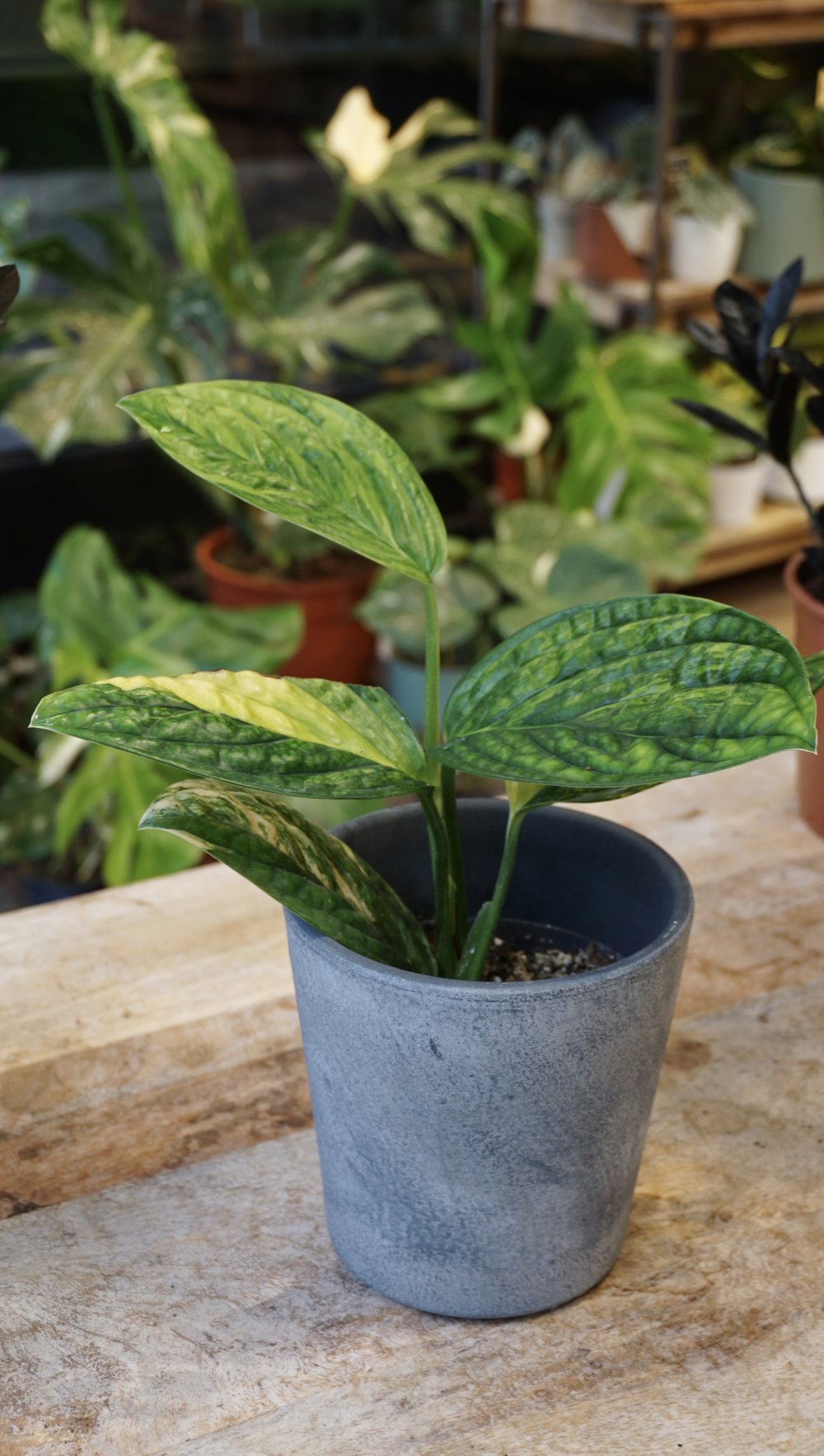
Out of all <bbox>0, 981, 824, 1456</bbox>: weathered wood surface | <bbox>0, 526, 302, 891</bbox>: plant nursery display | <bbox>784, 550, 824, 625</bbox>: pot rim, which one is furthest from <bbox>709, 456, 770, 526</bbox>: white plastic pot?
<bbox>0, 981, 824, 1456</bbox>: weathered wood surface

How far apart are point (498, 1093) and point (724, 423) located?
41 centimetres

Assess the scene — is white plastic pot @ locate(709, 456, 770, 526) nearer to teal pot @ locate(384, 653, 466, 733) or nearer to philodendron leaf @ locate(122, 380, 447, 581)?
teal pot @ locate(384, 653, 466, 733)

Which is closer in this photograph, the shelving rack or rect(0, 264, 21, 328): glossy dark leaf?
rect(0, 264, 21, 328): glossy dark leaf

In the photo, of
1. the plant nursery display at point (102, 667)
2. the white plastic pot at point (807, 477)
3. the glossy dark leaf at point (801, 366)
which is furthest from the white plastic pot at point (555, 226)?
the glossy dark leaf at point (801, 366)

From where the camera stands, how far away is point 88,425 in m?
1.72

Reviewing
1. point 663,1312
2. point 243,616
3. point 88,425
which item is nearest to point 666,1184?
point 663,1312

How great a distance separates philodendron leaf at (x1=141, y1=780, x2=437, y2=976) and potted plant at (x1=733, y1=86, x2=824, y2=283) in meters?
2.07

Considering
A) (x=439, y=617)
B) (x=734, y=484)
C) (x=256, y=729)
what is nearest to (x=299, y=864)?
(x=256, y=729)

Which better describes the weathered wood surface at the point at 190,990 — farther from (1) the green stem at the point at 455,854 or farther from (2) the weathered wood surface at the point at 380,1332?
(1) the green stem at the point at 455,854

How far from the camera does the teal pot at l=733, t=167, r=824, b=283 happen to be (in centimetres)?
236

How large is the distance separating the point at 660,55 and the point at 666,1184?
6.01 ft

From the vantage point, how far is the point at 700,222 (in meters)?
2.25

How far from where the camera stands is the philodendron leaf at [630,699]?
44 cm

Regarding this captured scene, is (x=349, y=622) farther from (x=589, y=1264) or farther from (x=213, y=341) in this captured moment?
(x=589, y=1264)
